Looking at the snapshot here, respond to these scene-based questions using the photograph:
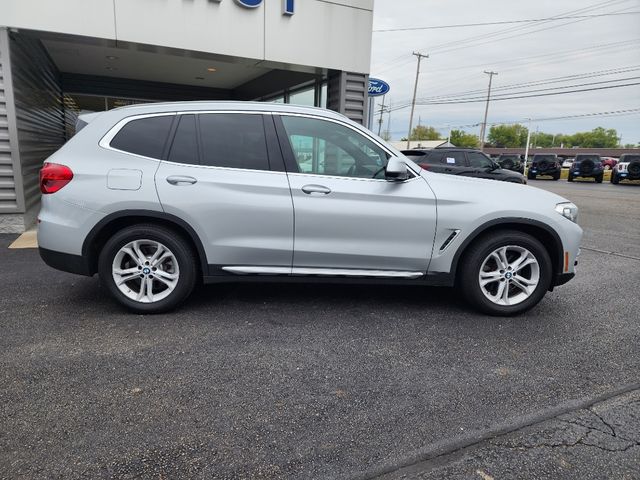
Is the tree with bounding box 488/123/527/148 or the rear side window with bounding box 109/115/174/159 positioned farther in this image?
the tree with bounding box 488/123/527/148

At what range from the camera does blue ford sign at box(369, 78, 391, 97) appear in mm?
11493

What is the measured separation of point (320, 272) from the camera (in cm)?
408

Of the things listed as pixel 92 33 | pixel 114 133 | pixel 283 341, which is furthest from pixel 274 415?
pixel 92 33

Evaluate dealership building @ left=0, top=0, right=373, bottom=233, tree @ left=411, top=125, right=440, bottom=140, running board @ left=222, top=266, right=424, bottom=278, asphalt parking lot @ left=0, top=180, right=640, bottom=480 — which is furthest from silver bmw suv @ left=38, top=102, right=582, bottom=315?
tree @ left=411, top=125, right=440, bottom=140

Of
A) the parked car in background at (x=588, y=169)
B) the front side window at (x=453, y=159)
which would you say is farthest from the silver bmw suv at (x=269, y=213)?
the parked car in background at (x=588, y=169)

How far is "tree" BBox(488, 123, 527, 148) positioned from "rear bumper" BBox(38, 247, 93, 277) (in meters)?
134

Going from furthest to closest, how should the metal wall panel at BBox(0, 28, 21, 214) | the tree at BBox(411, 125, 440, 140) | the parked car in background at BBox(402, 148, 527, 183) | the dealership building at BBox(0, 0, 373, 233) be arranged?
the tree at BBox(411, 125, 440, 140) → the parked car in background at BBox(402, 148, 527, 183) → the dealership building at BBox(0, 0, 373, 233) → the metal wall panel at BBox(0, 28, 21, 214)

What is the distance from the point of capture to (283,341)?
360cm

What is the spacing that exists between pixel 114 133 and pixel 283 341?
7.55 feet

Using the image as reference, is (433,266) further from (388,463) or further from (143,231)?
(143,231)

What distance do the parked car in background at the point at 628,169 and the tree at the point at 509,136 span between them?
4153 inches

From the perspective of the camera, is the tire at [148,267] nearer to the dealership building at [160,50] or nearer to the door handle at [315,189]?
the door handle at [315,189]

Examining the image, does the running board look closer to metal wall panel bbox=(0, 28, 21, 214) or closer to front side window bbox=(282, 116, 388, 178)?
front side window bbox=(282, 116, 388, 178)

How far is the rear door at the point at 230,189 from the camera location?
3881 mm
